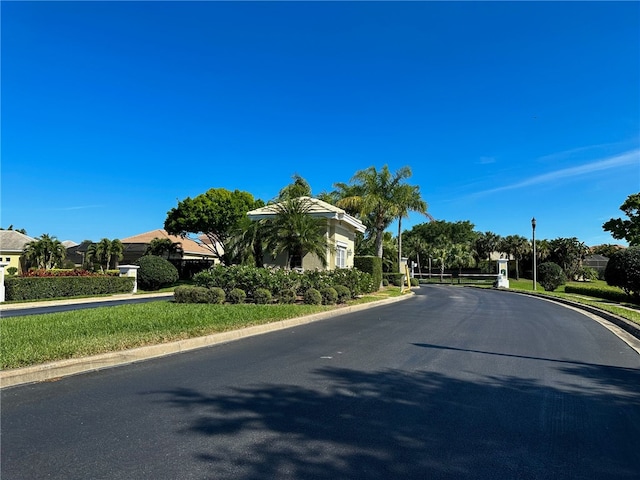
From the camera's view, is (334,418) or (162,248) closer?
(334,418)

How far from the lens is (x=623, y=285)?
20906mm

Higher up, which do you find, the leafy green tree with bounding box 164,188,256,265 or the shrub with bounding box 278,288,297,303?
the leafy green tree with bounding box 164,188,256,265

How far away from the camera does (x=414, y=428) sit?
4.36m

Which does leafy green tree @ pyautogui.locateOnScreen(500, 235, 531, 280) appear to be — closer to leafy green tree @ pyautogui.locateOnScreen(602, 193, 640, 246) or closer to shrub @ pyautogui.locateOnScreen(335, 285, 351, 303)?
leafy green tree @ pyautogui.locateOnScreen(602, 193, 640, 246)

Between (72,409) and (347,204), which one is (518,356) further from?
(347,204)

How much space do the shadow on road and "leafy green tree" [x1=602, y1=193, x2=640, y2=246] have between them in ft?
105

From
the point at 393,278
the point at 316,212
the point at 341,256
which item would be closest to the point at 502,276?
the point at 393,278

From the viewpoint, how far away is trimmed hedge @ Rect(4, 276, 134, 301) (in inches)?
808

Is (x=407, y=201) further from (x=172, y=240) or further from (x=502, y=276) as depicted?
(x=172, y=240)

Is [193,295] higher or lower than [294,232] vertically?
lower

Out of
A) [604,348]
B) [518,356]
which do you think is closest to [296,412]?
[518,356]

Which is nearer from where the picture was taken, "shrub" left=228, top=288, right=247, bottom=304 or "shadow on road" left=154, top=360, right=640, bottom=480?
"shadow on road" left=154, top=360, right=640, bottom=480

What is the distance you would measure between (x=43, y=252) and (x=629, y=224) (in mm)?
50512

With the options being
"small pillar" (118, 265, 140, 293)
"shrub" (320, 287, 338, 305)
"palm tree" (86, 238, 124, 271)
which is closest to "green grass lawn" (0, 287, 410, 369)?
"shrub" (320, 287, 338, 305)
